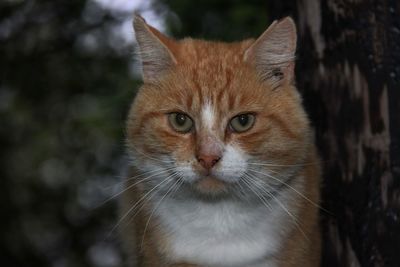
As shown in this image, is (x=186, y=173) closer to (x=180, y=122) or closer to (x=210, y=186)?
(x=210, y=186)

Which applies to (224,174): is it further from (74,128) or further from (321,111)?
(74,128)

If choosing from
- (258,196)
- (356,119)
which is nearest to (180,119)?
(258,196)

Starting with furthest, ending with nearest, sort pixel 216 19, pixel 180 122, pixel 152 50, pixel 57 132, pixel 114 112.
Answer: pixel 57 132 → pixel 216 19 → pixel 114 112 → pixel 152 50 → pixel 180 122

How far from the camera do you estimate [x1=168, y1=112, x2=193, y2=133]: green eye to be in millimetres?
3262

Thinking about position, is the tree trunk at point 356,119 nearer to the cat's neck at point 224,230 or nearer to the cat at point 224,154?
the cat at point 224,154

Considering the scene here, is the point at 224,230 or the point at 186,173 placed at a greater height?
the point at 186,173

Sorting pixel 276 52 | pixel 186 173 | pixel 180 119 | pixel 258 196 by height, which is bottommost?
pixel 258 196

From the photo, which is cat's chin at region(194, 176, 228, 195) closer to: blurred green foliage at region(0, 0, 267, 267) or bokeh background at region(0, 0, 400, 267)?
bokeh background at region(0, 0, 400, 267)

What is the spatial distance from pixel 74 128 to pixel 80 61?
0.55 meters

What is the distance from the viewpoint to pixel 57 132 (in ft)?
21.5

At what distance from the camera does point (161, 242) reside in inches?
132

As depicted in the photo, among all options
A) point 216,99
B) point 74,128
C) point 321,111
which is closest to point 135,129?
point 216,99

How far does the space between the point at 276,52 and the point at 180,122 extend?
19.7 inches

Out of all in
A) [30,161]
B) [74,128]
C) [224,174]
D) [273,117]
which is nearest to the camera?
[224,174]
